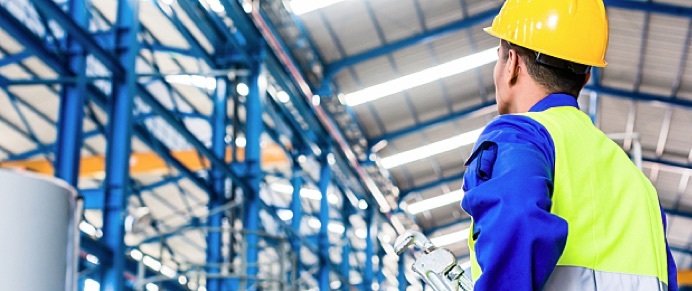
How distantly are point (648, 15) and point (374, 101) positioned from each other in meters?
6.18

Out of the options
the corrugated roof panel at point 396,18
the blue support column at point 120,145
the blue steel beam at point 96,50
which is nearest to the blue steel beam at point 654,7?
the corrugated roof panel at point 396,18

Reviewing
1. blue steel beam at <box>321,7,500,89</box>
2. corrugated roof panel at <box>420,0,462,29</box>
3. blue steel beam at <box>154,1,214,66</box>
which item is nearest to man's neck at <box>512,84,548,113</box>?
blue steel beam at <box>154,1,214,66</box>

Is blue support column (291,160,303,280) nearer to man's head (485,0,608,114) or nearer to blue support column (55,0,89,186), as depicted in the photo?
blue support column (55,0,89,186)

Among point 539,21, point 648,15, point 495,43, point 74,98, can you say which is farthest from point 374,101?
point 539,21

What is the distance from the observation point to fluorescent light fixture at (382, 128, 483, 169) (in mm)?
26812

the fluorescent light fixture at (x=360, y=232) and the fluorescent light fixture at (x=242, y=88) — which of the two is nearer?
the fluorescent light fixture at (x=242, y=88)

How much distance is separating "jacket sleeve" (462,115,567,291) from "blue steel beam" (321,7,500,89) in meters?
18.5

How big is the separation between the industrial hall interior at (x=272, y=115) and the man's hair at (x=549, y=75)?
8361 mm

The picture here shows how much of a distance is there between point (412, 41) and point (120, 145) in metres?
9.39

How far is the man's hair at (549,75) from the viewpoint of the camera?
2.23m

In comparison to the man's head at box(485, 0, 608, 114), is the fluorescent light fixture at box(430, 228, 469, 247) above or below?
above

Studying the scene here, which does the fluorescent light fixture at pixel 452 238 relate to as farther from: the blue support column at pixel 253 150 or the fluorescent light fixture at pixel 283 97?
the blue support column at pixel 253 150

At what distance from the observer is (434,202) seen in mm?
31844

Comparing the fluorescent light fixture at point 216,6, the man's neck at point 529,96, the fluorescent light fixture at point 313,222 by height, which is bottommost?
the man's neck at point 529,96
